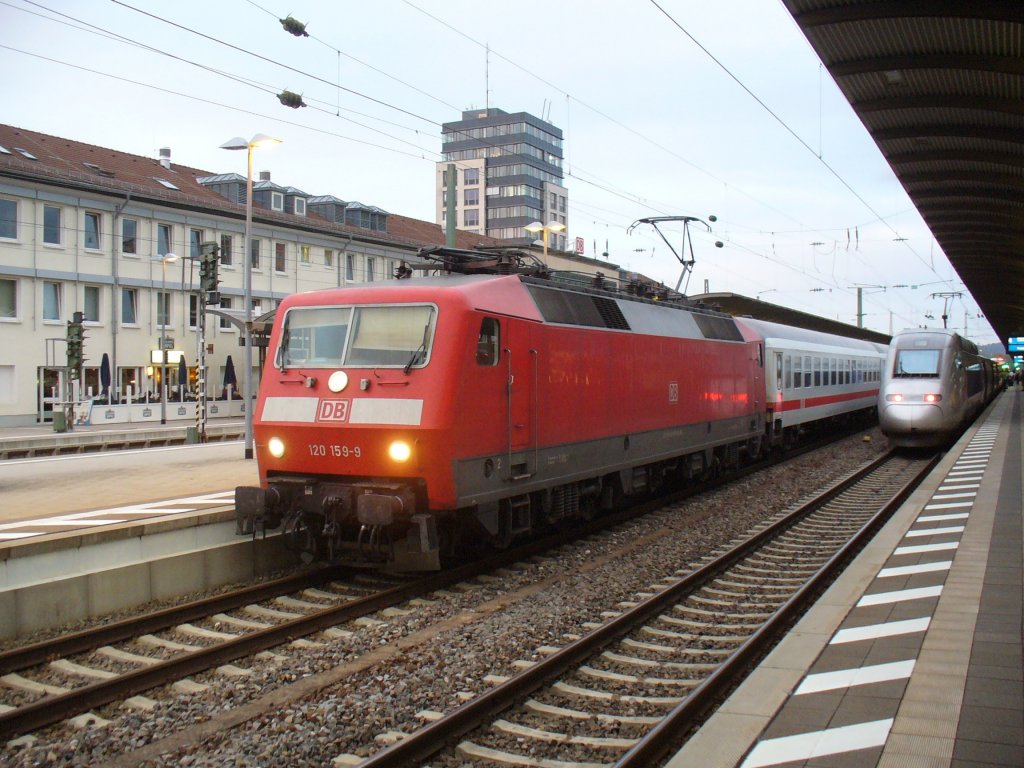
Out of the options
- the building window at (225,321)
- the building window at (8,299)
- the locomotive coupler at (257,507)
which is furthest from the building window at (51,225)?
the locomotive coupler at (257,507)

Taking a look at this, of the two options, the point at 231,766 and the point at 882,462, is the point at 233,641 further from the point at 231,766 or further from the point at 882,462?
the point at 882,462

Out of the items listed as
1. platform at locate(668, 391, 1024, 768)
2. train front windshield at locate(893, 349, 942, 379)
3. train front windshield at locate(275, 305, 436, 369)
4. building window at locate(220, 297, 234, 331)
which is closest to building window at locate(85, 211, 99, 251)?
building window at locate(220, 297, 234, 331)

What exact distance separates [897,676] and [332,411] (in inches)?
236

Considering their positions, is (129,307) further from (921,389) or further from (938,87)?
(938,87)

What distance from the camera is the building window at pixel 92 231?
1487 inches

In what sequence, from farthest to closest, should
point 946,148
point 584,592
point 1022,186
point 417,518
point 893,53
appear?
point 1022,186 → point 946,148 → point 893,53 → point 584,592 → point 417,518

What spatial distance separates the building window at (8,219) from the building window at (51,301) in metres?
2.34

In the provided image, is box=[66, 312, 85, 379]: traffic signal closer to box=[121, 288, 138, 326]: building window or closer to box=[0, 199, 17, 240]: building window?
box=[0, 199, 17, 240]: building window

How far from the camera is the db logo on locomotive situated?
31.1ft

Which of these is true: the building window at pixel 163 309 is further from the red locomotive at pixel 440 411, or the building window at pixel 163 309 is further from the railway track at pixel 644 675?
the railway track at pixel 644 675

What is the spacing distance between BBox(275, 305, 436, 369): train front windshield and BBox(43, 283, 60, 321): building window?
30741 mm

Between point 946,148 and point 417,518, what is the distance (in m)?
12.4

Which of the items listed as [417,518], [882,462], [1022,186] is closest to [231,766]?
[417,518]

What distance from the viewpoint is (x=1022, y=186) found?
58.9ft
